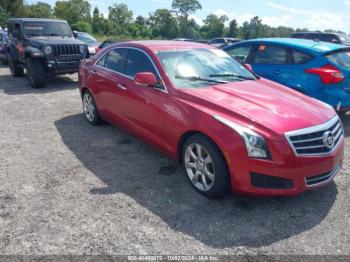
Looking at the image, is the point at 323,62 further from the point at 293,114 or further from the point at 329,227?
the point at 329,227

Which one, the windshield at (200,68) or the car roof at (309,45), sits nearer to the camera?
the windshield at (200,68)

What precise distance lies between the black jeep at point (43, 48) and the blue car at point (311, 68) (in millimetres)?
5705

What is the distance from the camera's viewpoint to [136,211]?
339cm

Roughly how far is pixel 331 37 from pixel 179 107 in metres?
12.8

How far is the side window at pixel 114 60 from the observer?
5075 millimetres

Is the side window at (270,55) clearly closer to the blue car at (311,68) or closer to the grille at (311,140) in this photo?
the blue car at (311,68)

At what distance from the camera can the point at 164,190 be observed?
380 centimetres

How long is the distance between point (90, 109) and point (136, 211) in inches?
125

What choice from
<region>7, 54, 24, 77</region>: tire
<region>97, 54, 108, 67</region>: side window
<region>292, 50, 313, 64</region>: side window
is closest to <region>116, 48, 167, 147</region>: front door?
<region>97, 54, 108, 67</region>: side window

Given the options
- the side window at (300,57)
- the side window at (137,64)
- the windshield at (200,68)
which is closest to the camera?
the windshield at (200,68)

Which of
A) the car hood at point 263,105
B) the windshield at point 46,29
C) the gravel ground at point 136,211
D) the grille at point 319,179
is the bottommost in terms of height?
the gravel ground at point 136,211

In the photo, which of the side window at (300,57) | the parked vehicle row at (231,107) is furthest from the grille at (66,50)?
the side window at (300,57)

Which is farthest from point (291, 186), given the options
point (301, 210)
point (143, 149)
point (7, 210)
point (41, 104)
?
point (41, 104)

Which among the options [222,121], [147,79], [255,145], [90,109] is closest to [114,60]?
[90,109]
